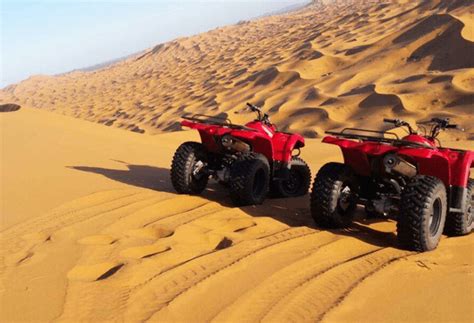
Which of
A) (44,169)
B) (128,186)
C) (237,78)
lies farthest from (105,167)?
(237,78)

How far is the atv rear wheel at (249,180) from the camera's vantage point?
4.86 meters

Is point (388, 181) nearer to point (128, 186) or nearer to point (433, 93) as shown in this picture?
point (128, 186)

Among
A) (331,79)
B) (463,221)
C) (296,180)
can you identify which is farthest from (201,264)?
(331,79)

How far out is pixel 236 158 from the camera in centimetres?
540

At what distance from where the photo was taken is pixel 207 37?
37781 mm

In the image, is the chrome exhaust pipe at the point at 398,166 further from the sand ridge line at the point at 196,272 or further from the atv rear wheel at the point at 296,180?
the atv rear wheel at the point at 296,180

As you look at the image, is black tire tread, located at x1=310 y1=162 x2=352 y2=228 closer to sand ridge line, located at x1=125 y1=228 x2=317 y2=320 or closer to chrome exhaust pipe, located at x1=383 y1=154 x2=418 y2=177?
sand ridge line, located at x1=125 y1=228 x2=317 y2=320

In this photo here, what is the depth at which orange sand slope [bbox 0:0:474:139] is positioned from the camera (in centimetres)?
1100

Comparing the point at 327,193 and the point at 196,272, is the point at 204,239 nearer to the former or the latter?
the point at 196,272

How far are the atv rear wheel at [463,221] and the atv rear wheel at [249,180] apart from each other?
1819 mm

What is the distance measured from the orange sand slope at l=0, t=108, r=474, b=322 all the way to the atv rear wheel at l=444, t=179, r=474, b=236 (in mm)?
108

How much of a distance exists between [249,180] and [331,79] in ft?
32.2

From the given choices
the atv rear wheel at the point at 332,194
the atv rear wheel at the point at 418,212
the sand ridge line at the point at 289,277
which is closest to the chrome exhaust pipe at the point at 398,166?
the atv rear wheel at the point at 418,212

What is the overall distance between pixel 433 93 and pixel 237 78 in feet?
32.1
